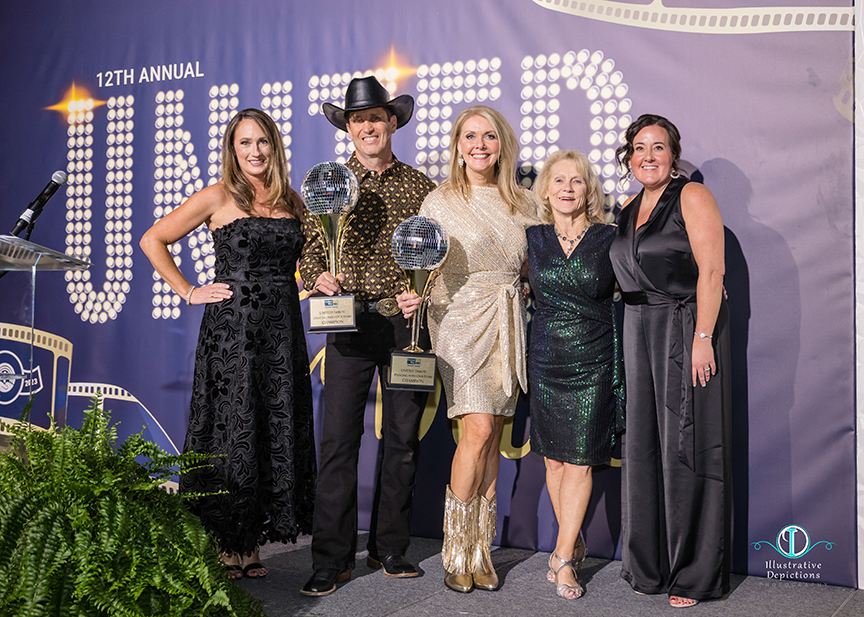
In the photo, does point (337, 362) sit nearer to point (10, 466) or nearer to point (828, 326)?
point (10, 466)

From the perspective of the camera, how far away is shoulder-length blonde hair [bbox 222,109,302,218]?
9.78 feet

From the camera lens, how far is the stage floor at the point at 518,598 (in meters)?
2.67

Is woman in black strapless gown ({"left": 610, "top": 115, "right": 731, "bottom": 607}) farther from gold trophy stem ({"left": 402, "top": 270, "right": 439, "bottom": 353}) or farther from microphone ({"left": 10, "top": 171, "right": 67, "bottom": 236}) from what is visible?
microphone ({"left": 10, "top": 171, "right": 67, "bottom": 236})

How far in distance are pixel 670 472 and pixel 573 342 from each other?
0.60 m

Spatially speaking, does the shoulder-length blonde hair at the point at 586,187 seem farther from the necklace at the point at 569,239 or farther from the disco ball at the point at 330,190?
the disco ball at the point at 330,190

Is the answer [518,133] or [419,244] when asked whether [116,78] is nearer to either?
[518,133]

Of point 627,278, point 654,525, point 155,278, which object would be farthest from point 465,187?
point 155,278

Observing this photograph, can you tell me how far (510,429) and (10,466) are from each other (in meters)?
2.16

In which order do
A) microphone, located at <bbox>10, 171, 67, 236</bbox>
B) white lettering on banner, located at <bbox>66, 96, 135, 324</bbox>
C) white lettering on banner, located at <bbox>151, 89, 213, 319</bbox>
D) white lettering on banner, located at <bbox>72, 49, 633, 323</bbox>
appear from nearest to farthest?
microphone, located at <bbox>10, 171, 67, 236</bbox> → white lettering on banner, located at <bbox>72, 49, 633, 323</bbox> → white lettering on banner, located at <bbox>151, 89, 213, 319</bbox> → white lettering on banner, located at <bbox>66, 96, 135, 324</bbox>

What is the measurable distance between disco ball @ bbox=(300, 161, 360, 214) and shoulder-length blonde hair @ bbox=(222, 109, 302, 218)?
342 millimetres

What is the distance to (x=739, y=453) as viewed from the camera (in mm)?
3184

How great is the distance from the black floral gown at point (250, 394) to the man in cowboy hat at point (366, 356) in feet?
0.44

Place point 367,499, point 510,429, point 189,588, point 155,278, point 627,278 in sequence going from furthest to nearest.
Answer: point 155,278 < point 367,499 < point 510,429 < point 627,278 < point 189,588

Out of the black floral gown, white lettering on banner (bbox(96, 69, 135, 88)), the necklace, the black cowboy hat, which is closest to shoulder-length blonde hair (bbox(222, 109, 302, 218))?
the black floral gown
